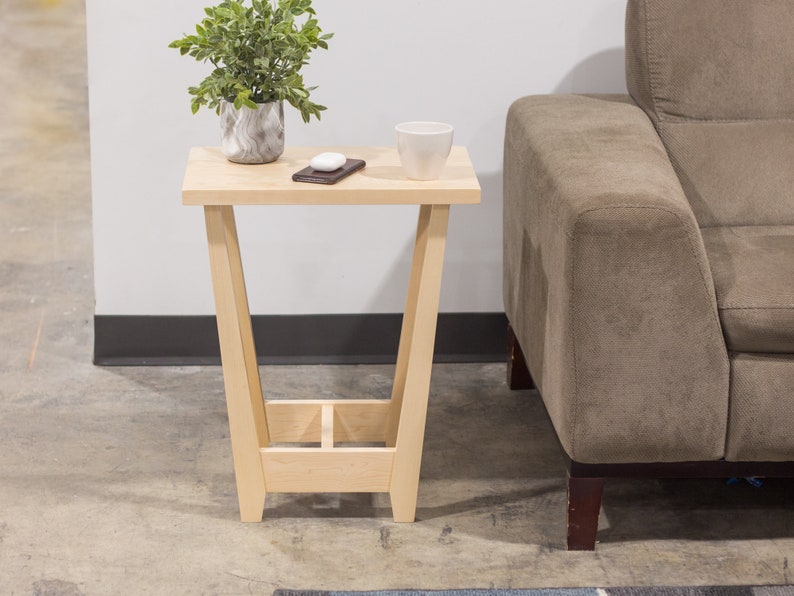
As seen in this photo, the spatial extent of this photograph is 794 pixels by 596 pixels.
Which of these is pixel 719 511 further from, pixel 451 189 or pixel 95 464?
pixel 95 464

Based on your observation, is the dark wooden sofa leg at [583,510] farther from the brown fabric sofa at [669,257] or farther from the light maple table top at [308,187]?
the light maple table top at [308,187]

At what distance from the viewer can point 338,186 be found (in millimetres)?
1574

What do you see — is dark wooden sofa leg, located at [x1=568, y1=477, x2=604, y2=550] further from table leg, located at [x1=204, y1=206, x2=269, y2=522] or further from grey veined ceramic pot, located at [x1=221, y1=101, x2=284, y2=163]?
grey veined ceramic pot, located at [x1=221, y1=101, x2=284, y2=163]

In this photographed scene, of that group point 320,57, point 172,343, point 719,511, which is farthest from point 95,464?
point 719,511

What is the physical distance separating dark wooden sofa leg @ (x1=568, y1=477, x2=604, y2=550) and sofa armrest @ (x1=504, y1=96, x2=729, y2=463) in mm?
69

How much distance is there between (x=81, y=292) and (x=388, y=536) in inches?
50.4

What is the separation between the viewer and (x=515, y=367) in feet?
7.33

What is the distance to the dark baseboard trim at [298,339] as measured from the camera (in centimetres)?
234

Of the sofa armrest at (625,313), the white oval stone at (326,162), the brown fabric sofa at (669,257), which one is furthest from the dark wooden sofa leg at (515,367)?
the white oval stone at (326,162)

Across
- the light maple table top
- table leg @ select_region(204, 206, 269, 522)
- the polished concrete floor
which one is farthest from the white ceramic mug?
the polished concrete floor

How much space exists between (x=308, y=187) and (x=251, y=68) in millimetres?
216

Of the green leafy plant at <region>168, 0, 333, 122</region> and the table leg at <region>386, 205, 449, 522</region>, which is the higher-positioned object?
the green leafy plant at <region>168, 0, 333, 122</region>

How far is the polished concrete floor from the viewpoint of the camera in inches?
64.7

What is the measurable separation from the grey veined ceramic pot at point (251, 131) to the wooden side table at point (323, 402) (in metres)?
0.02
